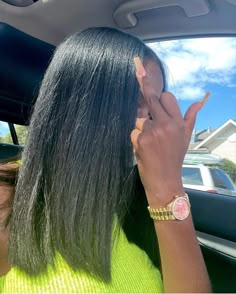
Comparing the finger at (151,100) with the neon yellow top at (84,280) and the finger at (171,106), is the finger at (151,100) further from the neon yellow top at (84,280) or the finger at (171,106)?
the neon yellow top at (84,280)

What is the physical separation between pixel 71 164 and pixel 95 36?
34 cm

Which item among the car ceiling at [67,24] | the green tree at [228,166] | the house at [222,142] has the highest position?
the car ceiling at [67,24]

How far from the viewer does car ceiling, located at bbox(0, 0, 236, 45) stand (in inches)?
51.5

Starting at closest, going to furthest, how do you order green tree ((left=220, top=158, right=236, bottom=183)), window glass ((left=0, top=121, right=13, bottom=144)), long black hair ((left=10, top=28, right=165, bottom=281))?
long black hair ((left=10, top=28, right=165, bottom=281)) < green tree ((left=220, top=158, right=236, bottom=183)) < window glass ((left=0, top=121, right=13, bottom=144))

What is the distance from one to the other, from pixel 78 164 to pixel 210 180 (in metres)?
0.79

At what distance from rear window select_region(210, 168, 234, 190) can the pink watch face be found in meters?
0.71

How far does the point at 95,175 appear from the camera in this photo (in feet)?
2.42

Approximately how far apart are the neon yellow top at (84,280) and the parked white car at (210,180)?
537 millimetres

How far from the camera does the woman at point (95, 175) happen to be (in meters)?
0.64

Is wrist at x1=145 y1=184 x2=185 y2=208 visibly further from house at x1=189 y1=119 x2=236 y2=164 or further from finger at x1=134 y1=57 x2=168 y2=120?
house at x1=189 y1=119 x2=236 y2=164

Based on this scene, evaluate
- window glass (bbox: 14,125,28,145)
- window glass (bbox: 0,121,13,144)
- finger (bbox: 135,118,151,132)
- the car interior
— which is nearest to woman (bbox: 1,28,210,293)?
finger (bbox: 135,118,151,132)

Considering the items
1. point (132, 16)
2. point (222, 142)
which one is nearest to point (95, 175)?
point (222, 142)

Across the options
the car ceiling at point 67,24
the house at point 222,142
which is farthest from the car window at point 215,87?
the car ceiling at point 67,24

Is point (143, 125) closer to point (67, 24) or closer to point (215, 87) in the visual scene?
point (215, 87)
